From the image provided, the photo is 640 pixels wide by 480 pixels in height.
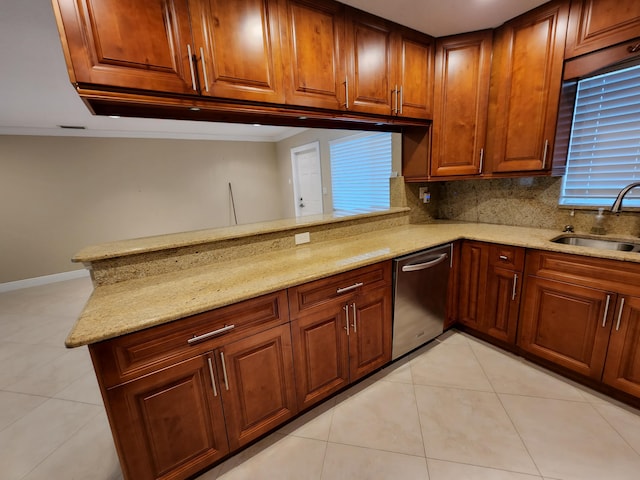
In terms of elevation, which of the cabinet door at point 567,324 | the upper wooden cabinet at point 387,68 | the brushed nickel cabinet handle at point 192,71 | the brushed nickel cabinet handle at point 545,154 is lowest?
the cabinet door at point 567,324

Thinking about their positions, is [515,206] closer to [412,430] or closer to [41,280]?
[412,430]

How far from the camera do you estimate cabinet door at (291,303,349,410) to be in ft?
4.73

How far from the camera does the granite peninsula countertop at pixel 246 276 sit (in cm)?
102

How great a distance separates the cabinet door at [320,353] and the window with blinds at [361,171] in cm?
207

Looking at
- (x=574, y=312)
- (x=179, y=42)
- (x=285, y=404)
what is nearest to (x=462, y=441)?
(x=285, y=404)

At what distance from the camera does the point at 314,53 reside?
1.58 m

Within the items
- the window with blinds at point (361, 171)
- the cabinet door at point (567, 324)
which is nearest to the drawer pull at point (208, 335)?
the cabinet door at point (567, 324)

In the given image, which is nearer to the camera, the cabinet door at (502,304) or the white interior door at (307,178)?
the cabinet door at (502,304)

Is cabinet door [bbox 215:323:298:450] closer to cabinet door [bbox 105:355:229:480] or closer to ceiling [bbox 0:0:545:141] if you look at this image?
cabinet door [bbox 105:355:229:480]

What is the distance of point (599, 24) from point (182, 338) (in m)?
2.89

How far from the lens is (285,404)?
1.45 m

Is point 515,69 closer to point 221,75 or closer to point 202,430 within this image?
point 221,75

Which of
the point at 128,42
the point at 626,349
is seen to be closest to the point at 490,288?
the point at 626,349

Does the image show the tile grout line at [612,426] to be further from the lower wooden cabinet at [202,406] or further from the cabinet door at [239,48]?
the cabinet door at [239,48]
